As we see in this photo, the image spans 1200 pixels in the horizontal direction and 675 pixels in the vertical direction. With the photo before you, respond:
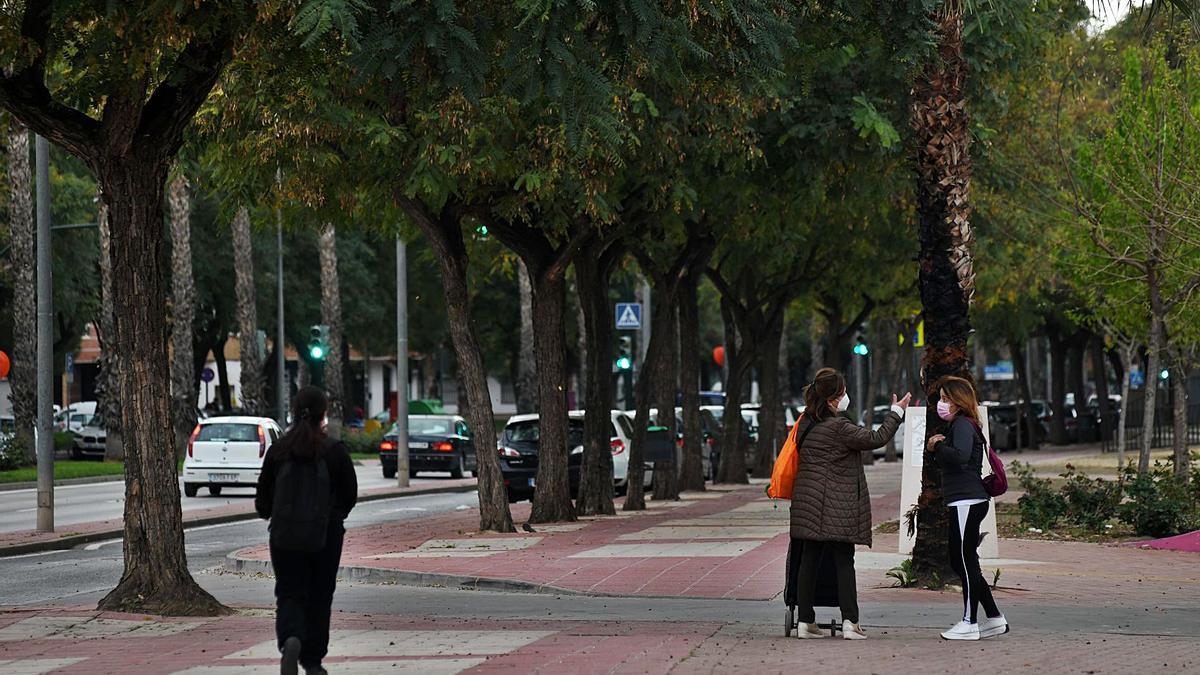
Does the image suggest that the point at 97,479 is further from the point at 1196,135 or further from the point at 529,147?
the point at 1196,135

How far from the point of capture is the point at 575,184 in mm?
19922

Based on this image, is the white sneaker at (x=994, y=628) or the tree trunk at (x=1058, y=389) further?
the tree trunk at (x=1058, y=389)

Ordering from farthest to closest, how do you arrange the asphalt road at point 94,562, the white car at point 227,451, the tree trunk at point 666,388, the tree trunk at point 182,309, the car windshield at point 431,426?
the tree trunk at point 182,309, the car windshield at point 431,426, the white car at point 227,451, the tree trunk at point 666,388, the asphalt road at point 94,562

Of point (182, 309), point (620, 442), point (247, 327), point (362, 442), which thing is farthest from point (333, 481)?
point (362, 442)

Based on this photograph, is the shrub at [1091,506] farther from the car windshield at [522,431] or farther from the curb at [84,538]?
the car windshield at [522,431]

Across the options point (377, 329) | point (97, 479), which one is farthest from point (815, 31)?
point (377, 329)

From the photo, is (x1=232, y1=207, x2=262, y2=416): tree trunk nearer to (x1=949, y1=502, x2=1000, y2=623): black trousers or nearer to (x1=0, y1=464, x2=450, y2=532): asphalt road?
(x1=0, y1=464, x2=450, y2=532): asphalt road

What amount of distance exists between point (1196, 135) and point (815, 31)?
799 centimetres

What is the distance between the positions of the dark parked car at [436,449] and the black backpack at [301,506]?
99.0ft

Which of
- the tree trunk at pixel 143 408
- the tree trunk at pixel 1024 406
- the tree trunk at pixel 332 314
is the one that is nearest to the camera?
the tree trunk at pixel 143 408

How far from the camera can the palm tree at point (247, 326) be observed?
4841 cm

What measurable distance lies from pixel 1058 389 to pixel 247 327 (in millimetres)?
24958

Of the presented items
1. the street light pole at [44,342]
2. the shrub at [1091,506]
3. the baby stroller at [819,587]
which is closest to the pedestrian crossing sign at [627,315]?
the street light pole at [44,342]

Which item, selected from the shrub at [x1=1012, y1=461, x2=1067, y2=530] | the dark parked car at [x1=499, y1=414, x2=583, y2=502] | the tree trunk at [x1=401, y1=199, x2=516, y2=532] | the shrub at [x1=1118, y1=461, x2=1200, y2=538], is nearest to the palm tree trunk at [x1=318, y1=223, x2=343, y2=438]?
the dark parked car at [x1=499, y1=414, x2=583, y2=502]
